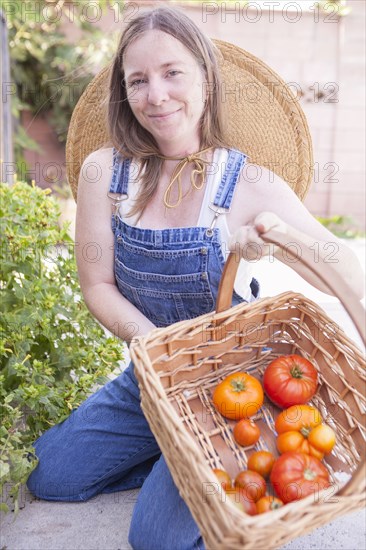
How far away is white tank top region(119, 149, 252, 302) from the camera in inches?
64.6

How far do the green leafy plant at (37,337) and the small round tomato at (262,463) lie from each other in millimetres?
646

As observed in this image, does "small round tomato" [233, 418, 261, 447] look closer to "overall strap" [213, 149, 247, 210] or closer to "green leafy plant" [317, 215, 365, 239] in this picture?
"overall strap" [213, 149, 247, 210]

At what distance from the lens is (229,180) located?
166 cm

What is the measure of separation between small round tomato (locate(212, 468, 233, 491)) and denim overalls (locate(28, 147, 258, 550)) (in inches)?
→ 11.3

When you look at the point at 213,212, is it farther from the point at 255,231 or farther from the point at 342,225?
the point at 342,225

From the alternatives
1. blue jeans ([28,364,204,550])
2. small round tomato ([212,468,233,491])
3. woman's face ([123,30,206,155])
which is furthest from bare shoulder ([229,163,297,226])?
small round tomato ([212,468,233,491])

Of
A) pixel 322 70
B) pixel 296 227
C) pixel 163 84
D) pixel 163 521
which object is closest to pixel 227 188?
pixel 296 227

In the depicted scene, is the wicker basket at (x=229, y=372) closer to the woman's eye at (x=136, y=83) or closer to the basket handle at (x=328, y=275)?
the basket handle at (x=328, y=275)

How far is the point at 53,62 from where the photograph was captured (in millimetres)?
5484

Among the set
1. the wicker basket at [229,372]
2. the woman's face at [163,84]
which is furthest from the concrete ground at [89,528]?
the woman's face at [163,84]

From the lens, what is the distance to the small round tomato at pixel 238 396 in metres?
1.43

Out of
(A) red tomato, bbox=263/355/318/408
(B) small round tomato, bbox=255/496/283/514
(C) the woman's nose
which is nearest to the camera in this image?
(B) small round tomato, bbox=255/496/283/514

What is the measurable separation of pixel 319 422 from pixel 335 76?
5325 mm

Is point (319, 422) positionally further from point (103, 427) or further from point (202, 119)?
point (202, 119)
